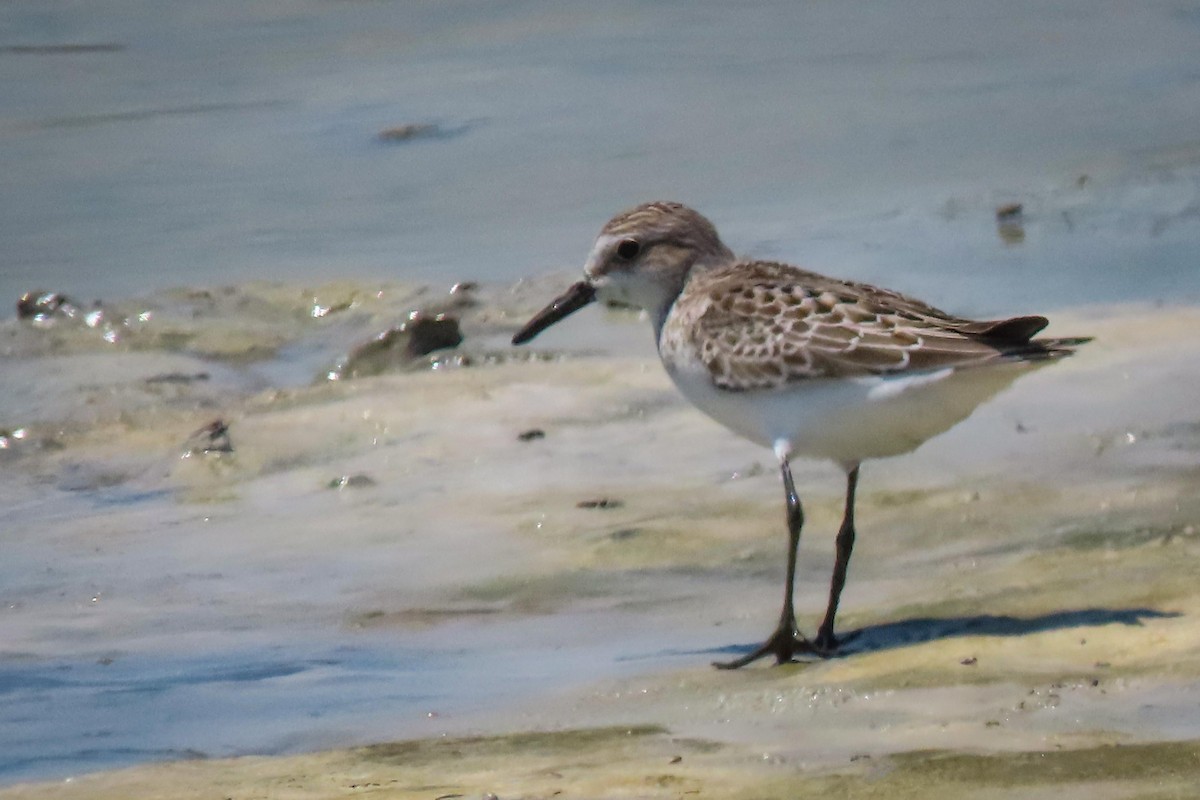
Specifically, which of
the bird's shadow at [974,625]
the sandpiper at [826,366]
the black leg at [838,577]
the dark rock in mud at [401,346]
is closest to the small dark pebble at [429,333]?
the dark rock in mud at [401,346]

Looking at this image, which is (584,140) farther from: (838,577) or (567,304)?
(838,577)

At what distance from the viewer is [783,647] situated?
5762 millimetres

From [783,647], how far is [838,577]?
0.32m

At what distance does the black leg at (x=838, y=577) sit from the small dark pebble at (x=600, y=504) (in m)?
1.21

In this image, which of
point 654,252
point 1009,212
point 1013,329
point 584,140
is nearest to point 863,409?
point 1013,329

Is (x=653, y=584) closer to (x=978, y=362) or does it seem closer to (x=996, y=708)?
(x=978, y=362)

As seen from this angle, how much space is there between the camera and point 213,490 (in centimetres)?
798

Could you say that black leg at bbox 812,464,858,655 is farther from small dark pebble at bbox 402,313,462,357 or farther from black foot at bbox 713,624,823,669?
small dark pebble at bbox 402,313,462,357

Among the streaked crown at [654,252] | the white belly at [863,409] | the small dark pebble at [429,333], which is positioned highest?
the streaked crown at [654,252]

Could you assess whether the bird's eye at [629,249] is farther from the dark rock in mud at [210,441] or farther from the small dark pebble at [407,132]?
the small dark pebble at [407,132]

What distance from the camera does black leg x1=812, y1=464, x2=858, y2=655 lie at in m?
5.77

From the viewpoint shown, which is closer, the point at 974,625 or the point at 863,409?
the point at 974,625

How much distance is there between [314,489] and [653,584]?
5.85 feet

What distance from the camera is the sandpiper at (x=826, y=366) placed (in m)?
5.67
